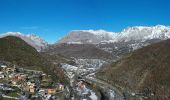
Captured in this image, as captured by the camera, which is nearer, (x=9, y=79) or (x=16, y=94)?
(x=16, y=94)

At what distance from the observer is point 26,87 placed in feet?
530

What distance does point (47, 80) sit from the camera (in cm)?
19162

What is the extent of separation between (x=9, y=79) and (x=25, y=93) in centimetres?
2177

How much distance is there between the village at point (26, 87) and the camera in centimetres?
15075

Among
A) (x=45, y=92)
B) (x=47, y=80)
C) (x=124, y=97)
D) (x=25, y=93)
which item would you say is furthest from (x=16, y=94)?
(x=124, y=97)

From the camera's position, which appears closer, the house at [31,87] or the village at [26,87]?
the village at [26,87]

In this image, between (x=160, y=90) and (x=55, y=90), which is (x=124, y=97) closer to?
(x=160, y=90)

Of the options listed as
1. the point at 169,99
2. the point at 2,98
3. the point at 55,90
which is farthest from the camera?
the point at 169,99

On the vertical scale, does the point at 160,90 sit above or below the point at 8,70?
below

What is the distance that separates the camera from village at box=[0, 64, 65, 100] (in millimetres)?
150750

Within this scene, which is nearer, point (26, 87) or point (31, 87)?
point (26, 87)

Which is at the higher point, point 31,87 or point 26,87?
point 26,87

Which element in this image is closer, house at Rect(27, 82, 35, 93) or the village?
the village

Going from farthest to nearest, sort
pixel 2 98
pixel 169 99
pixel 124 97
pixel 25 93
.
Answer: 1. pixel 124 97
2. pixel 169 99
3. pixel 25 93
4. pixel 2 98
